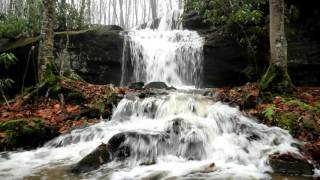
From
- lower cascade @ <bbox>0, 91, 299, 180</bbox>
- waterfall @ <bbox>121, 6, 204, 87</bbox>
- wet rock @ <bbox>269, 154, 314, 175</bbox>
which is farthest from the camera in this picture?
waterfall @ <bbox>121, 6, 204, 87</bbox>

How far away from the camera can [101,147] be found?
21.7 feet

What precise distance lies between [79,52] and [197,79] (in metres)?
4.83

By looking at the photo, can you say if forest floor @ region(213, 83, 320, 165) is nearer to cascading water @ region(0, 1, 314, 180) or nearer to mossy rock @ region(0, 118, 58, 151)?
cascading water @ region(0, 1, 314, 180)

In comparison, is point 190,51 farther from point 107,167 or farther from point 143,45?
point 107,167

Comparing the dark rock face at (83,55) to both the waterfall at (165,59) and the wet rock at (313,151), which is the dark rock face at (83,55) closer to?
the waterfall at (165,59)

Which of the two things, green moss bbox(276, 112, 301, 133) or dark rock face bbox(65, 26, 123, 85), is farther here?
dark rock face bbox(65, 26, 123, 85)

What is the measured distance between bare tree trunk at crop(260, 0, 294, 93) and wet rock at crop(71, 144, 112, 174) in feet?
15.9

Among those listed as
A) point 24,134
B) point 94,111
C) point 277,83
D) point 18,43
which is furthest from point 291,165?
point 18,43

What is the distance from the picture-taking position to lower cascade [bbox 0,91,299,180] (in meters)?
6.06

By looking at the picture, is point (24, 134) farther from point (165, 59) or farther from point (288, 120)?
point (165, 59)

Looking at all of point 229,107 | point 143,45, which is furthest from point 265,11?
point 229,107

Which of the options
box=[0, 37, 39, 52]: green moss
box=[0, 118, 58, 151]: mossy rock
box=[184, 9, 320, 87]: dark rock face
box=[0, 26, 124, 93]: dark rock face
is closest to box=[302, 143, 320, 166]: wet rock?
box=[0, 118, 58, 151]: mossy rock

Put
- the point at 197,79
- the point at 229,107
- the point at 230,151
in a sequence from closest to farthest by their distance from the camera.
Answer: the point at 230,151 < the point at 229,107 < the point at 197,79

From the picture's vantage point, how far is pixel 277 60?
9.74 meters
